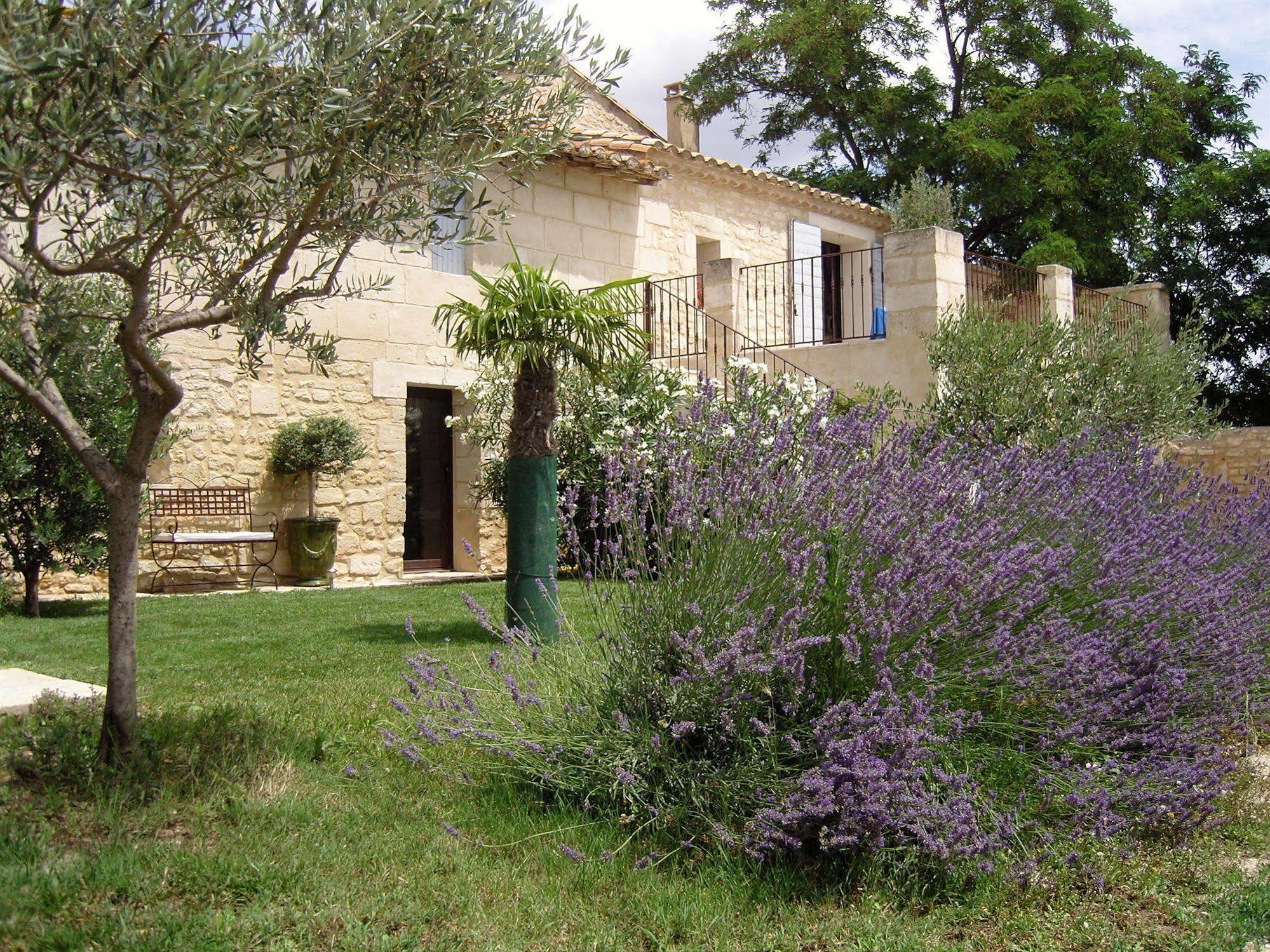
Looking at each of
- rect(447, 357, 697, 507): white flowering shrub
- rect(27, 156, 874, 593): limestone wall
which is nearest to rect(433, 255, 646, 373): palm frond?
rect(27, 156, 874, 593): limestone wall

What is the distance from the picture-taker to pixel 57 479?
A: 8141mm

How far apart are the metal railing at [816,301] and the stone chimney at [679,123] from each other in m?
3.66

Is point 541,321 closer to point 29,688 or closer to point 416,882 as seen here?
point 29,688

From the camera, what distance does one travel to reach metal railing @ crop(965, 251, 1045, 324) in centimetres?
1261

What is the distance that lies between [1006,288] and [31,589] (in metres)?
10.3

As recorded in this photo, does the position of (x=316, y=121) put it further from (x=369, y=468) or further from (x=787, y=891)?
(x=369, y=468)

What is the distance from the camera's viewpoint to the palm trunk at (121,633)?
3.74 meters

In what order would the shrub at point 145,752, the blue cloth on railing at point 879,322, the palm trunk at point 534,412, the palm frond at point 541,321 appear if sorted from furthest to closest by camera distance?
the blue cloth on railing at point 879,322
the palm frond at point 541,321
the palm trunk at point 534,412
the shrub at point 145,752

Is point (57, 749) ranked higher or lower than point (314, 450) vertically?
lower

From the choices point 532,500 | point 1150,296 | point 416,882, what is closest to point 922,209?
point 1150,296

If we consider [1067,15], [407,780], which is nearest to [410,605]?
[407,780]

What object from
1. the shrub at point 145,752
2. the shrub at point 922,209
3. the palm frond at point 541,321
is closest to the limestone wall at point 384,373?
the palm frond at point 541,321

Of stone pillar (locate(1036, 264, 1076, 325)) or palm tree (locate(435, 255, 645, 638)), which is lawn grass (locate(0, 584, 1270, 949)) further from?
stone pillar (locate(1036, 264, 1076, 325))

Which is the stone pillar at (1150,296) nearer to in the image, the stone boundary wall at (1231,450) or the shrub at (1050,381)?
the stone boundary wall at (1231,450)
